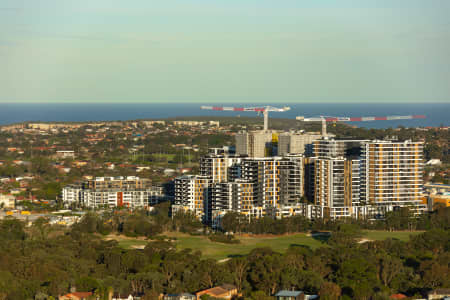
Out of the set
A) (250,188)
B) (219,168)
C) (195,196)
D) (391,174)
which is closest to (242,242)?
(250,188)

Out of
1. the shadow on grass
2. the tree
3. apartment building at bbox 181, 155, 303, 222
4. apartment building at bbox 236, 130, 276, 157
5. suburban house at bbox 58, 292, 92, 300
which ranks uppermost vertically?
Result: apartment building at bbox 236, 130, 276, 157

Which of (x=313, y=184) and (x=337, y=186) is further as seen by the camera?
(x=313, y=184)

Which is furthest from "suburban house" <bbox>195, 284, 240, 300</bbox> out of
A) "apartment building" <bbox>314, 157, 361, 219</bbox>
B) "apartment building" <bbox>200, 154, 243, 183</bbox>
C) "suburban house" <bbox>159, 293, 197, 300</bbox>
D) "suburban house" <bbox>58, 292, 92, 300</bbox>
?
Result: "apartment building" <bbox>200, 154, 243, 183</bbox>

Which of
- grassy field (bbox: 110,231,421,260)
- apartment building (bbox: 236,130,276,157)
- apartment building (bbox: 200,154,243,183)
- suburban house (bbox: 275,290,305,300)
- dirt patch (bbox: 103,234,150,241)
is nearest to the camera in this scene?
suburban house (bbox: 275,290,305,300)

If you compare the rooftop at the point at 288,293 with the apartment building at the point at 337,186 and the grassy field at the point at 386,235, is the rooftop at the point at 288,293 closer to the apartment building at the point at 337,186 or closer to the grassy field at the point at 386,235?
the grassy field at the point at 386,235

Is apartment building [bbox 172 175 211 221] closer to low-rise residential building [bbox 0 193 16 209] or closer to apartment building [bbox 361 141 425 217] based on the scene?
apartment building [bbox 361 141 425 217]

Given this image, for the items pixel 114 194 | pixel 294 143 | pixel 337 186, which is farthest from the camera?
pixel 114 194

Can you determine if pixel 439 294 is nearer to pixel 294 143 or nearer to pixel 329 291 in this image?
pixel 329 291

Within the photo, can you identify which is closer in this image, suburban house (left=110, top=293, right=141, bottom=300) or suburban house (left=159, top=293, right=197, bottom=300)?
→ suburban house (left=159, top=293, right=197, bottom=300)
